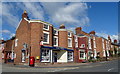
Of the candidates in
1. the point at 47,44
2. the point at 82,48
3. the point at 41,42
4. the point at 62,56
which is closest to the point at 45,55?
the point at 47,44

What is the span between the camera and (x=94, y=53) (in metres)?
39.3

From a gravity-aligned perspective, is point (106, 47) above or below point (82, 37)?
below

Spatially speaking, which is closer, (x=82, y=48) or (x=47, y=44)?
(x=47, y=44)

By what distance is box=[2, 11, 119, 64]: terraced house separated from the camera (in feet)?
76.9

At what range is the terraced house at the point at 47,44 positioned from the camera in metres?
23.4

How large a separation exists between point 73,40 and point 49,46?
8.69 meters

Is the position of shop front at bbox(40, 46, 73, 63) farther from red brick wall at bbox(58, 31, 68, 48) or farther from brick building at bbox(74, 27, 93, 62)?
brick building at bbox(74, 27, 93, 62)

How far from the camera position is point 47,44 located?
81.1ft

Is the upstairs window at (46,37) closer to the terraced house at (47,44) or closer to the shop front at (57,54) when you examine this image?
the terraced house at (47,44)

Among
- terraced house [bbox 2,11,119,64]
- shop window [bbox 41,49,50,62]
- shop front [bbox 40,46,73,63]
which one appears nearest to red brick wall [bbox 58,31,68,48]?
terraced house [bbox 2,11,119,64]

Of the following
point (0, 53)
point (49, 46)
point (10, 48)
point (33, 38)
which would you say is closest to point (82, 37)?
point (49, 46)

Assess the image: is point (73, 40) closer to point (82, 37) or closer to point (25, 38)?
point (82, 37)

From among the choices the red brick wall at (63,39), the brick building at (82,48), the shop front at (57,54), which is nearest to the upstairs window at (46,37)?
the shop front at (57,54)

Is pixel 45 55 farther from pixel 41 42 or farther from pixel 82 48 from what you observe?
Answer: pixel 82 48
